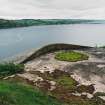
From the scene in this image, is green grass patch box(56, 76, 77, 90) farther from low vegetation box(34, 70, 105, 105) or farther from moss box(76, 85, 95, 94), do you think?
moss box(76, 85, 95, 94)

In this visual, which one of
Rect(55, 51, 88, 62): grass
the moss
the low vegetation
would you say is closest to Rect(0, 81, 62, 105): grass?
the low vegetation

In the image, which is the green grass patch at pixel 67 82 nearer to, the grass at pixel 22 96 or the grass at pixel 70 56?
the grass at pixel 22 96

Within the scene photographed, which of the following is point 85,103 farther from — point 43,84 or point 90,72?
point 90,72

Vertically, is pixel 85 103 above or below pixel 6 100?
below

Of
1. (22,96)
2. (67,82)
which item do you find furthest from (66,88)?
(22,96)

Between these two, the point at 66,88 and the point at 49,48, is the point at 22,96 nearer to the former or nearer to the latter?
the point at 66,88

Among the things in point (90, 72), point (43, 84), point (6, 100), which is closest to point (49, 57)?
point (90, 72)
